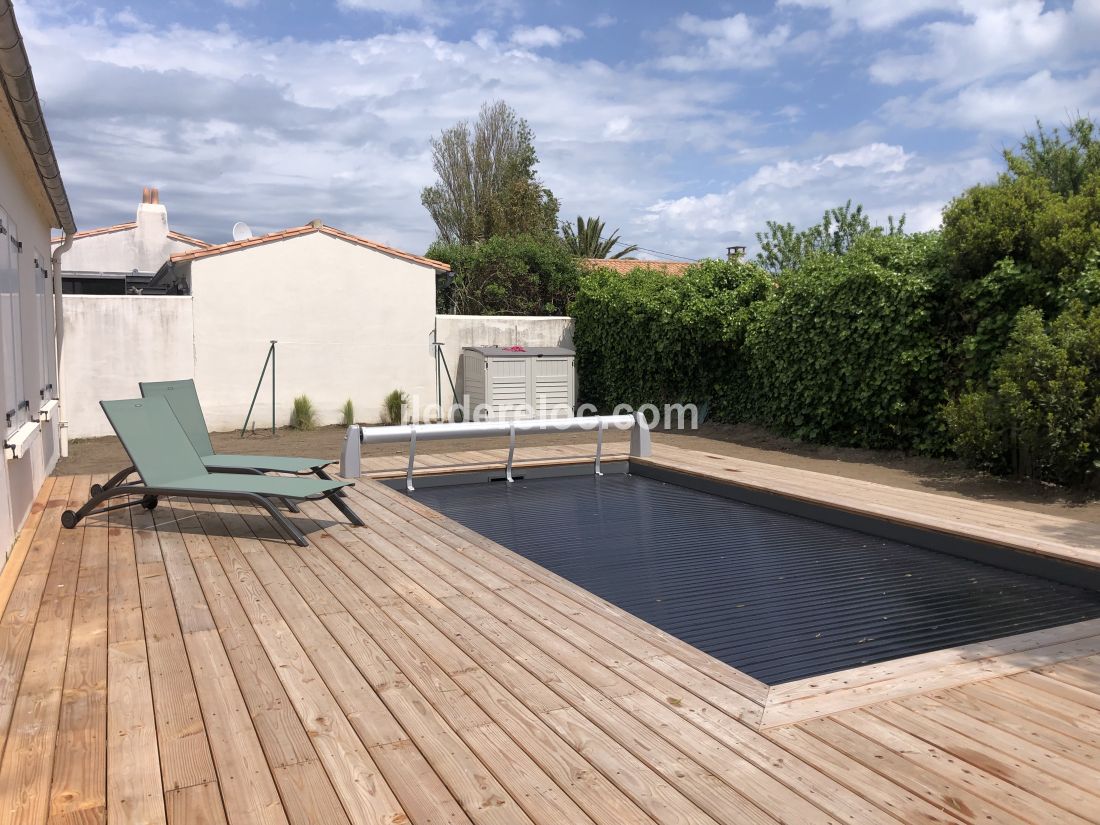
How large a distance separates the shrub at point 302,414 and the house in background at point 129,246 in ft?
27.5

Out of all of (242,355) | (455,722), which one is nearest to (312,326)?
(242,355)

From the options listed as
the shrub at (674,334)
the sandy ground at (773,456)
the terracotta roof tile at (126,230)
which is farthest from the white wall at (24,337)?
the terracotta roof tile at (126,230)

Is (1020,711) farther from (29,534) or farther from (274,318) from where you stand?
(274,318)

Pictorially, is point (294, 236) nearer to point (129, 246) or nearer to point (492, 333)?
point (492, 333)

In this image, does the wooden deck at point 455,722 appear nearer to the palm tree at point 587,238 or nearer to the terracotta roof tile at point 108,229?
the terracotta roof tile at point 108,229

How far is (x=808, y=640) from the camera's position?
13.7ft

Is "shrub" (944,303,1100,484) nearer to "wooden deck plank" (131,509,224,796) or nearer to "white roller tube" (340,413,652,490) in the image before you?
"white roller tube" (340,413,652,490)

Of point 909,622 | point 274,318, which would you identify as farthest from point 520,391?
point 909,622

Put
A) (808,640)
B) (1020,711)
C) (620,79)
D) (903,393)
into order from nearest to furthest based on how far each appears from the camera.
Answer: (1020,711) < (808,640) < (903,393) < (620,79)

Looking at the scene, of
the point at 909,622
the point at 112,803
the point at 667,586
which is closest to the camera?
the point at 112,803

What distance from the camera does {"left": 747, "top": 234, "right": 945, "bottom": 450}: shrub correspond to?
9758 mm

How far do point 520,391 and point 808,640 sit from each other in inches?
406

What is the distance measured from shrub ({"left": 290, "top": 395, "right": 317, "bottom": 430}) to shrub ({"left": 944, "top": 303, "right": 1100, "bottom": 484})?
969 cm

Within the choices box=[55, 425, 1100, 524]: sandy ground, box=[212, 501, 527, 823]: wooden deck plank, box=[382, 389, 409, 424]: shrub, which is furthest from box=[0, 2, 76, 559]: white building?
box=[382, 389, 409, 424]: shrub
